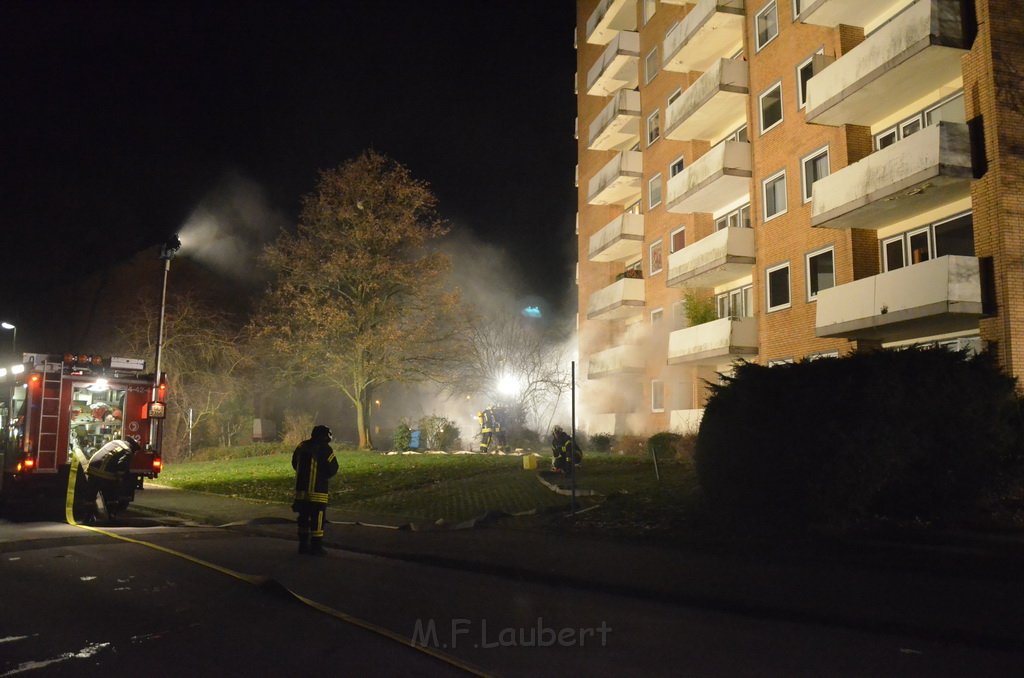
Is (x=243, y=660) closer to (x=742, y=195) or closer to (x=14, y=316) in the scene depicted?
(x=742, y=195)

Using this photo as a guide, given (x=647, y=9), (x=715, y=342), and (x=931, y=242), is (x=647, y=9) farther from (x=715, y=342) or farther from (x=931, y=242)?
(x=931, y=242)

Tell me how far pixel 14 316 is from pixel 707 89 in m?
38.2

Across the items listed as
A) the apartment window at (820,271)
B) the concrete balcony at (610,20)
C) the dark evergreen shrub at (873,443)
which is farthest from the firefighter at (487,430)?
the dark evergreen shrub at (873,443)

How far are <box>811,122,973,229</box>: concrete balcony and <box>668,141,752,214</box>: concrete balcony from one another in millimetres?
4514

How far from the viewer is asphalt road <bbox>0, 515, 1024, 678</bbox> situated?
5.32 meters

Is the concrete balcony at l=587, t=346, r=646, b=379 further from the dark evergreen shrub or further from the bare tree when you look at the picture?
the dark evergreen shrub

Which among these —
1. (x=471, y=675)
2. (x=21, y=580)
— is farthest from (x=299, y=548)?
(x=471, y=675)

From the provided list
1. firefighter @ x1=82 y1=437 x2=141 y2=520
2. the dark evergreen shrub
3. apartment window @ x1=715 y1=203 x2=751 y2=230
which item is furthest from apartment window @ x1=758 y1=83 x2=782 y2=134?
firefighter @ x1=82 y1=437 x2=141 y2=520

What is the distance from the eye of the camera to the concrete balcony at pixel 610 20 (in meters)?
33.8

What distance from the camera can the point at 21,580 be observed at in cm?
824

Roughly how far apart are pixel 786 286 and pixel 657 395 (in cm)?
902

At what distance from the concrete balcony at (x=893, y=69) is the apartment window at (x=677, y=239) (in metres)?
9.47

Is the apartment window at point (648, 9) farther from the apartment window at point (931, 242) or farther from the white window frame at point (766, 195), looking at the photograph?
the apartment window at point (931, 242)
